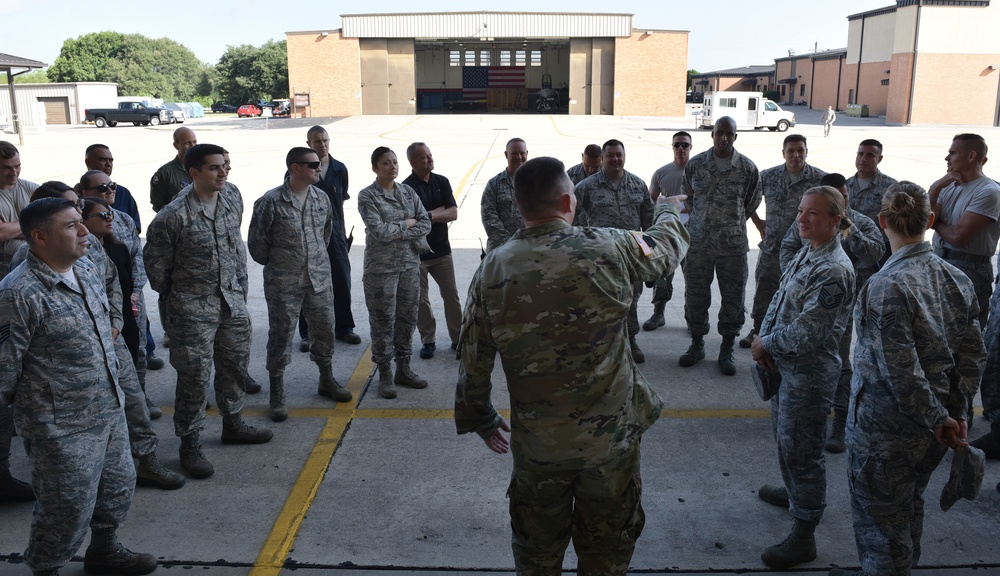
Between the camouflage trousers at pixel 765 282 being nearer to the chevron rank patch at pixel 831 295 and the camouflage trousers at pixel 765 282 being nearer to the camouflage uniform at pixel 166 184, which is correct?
the chevron rank patch at pixel 831 295

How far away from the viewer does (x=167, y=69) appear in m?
91.5

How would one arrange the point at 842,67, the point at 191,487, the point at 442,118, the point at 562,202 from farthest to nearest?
the point at 842,67, the point at 442,118, the point at 191,487, the point at 562,202

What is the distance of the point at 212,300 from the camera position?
174 inches

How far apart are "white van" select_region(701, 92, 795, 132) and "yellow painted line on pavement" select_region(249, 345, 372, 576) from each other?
34.2 m

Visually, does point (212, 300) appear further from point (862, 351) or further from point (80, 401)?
point (862, 351)

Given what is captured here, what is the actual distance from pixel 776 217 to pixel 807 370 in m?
3.01

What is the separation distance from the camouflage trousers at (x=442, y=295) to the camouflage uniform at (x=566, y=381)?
12.3 feet

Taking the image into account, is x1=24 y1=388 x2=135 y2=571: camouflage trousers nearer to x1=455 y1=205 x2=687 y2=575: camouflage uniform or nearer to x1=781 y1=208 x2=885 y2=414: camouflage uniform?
x1=455 y1=205 x2=687 y2=575: camouflage uniform

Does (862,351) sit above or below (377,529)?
above

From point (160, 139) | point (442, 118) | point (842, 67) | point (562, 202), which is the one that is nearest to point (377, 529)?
point (562, 202)

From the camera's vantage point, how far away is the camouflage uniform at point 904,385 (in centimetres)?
286

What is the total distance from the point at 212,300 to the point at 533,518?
8.50 feet

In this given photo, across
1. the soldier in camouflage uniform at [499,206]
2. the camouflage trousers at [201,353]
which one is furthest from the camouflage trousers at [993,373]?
the camouflage trousers at [201,353]

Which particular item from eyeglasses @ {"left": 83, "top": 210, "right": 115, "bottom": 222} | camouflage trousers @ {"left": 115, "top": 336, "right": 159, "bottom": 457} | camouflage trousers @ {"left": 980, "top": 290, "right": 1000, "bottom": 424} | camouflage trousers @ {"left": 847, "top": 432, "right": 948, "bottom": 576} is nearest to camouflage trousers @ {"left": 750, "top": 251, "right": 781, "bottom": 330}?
camouflage trousers @ {"left": 980, "top": 290, "right": 1000, "bottom": 424}
